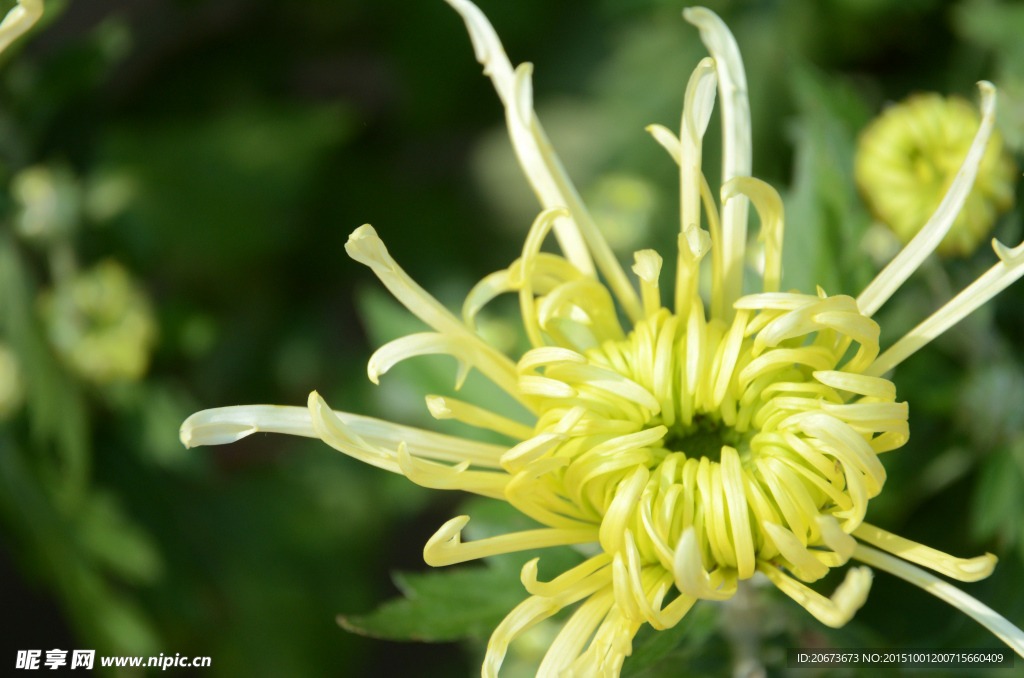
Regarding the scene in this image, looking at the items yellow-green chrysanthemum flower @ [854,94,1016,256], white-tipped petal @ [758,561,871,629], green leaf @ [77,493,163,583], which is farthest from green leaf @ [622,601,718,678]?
green leaf @ [77,493,163,583]

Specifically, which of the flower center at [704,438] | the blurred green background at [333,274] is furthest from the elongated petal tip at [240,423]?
the flower center at [704,438]

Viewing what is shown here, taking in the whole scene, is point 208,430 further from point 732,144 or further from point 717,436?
point 732,144

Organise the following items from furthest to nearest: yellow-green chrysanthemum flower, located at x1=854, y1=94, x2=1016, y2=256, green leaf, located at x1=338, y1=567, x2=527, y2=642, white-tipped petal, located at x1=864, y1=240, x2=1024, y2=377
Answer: yellow-green chrysanthemum flower, located at x1=854, y1=94, x2=1016, y2=256 < green leaf, located at x1=338, y1=567, x2=527, y2=642 < white-tipped petal, located at x1=864, y1=240, x2=1024, y2=377

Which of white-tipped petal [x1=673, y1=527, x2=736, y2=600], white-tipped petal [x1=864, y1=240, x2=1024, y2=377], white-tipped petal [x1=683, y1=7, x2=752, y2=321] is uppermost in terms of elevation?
white-tipped petal [x1=683, y1=7, x2=752, y2=321]

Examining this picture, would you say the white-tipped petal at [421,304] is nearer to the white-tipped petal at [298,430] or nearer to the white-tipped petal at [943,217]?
the white-tipped petal at [298,430]

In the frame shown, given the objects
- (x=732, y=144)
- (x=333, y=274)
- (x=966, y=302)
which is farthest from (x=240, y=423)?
(x=333, y=274)

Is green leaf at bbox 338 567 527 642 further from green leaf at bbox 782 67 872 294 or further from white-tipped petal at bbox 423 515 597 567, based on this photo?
green leaf at bbox 782 67 872 294

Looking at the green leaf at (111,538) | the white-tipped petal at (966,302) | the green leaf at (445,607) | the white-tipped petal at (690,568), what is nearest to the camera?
the white-tipped petal at (690,568)
